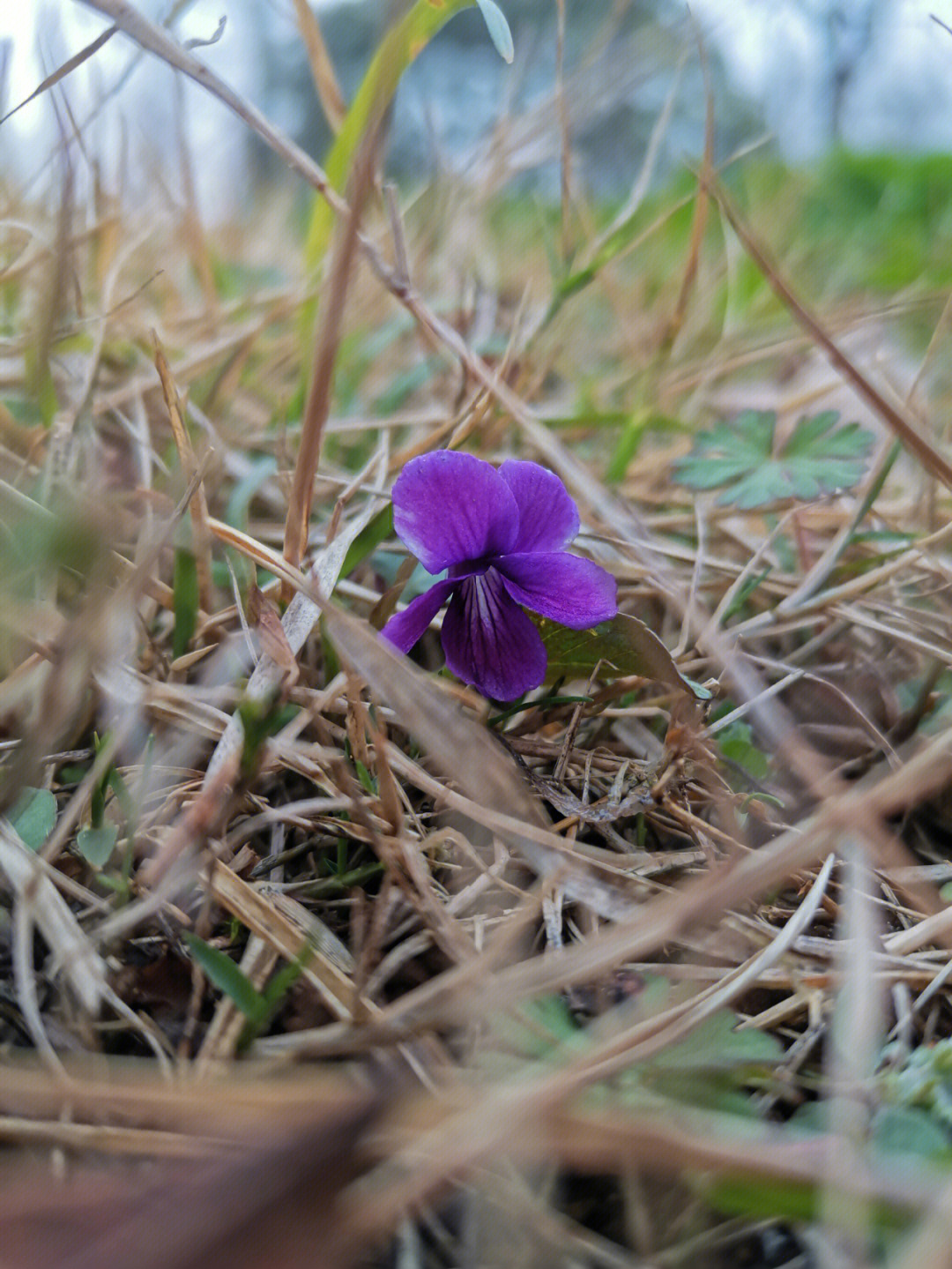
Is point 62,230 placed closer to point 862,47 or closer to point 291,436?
point 291,436

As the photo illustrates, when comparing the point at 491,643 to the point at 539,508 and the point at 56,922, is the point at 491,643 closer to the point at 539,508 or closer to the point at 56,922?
the point at 539,508

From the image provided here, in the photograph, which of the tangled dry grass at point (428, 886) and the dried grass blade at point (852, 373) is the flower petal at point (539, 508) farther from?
the dried grass blade at point (852, 373)

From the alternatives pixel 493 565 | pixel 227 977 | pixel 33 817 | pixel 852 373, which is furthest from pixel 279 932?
pixel 852 373

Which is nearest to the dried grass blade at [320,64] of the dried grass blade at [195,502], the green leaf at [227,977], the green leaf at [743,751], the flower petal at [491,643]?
the dried grass blade at [195,502]

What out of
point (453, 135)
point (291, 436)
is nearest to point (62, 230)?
point (291, 436)

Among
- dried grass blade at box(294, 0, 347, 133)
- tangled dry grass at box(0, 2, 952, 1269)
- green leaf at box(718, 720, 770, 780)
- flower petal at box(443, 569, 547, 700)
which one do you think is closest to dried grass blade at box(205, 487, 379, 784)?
tangled dry grass at box(0, 2, 952, 1269)
